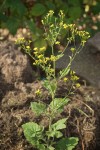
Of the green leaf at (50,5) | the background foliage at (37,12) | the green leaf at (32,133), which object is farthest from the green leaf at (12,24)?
the green leaf at (32,133)

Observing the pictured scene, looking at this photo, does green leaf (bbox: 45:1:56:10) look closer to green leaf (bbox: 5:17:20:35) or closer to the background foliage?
the background foliage

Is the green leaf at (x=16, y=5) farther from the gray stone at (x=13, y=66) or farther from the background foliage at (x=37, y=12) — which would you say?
the gray stone at (x=13, y=66)

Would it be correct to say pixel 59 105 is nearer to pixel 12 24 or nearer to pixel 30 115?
pixel 30 115

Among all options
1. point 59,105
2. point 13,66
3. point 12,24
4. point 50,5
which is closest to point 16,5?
point 12,24

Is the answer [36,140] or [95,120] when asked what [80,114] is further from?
[36,140]

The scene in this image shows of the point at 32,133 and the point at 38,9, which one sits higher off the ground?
the point at 38,9

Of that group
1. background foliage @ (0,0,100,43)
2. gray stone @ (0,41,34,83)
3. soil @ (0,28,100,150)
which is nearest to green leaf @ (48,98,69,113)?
A: soil @ (0,28,100,150)

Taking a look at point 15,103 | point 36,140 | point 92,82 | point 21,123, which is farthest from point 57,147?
point 92,82

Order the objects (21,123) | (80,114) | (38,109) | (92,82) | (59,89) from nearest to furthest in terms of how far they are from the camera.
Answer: (38,109) → (21,123) → (80,114) → (59,89) → (92,82)
